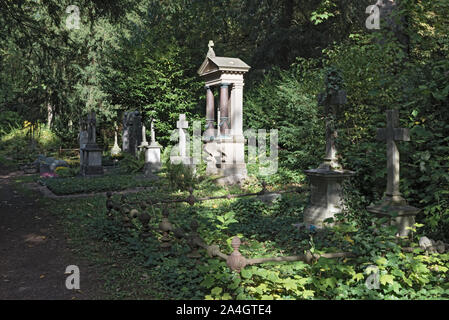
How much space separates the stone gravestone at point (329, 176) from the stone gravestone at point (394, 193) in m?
1.29

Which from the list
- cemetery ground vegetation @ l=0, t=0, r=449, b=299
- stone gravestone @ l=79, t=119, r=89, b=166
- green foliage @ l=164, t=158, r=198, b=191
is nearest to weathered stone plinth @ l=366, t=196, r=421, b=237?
cemetery ground vegetation @ l=0, t=0, r=449, b=299

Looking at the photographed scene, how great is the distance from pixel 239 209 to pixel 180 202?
189 cm

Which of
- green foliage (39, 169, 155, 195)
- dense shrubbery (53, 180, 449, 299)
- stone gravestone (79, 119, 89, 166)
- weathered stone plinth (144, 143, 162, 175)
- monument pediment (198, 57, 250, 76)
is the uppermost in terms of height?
monument pediment (198, 57, 250, 76)

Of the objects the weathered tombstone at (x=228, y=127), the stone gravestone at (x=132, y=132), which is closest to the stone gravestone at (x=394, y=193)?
the weathered tombstone at (x=228, y=127)

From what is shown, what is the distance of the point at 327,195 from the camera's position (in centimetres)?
700

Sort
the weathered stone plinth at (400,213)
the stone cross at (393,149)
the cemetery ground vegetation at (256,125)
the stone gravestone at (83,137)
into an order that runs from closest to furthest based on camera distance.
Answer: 1. the cemetery ground vegetation at (256,125)
2. the weathered stone plinth at (400,213)
3. the stone cross at (393,149)
4. the stone gravestone at (83,137)

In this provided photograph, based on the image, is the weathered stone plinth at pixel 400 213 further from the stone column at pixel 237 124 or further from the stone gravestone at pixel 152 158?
the stone gravestone at pixel 152 158

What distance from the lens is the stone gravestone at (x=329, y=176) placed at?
6.96 meters

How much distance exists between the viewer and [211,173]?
13.4 metres

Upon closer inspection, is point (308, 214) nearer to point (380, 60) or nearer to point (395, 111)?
point (395, 111)

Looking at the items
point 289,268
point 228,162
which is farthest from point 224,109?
point 289,268

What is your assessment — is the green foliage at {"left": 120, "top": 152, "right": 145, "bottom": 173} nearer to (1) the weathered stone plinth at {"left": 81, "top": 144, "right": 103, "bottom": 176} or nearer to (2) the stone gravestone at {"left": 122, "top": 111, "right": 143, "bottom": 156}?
(1) the weathered stone plinth at {"left": 81, "top": 144, "right": 103, "bottom": 176}

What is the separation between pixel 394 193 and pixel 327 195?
5.01 ft

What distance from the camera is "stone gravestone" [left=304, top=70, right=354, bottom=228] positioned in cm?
696
